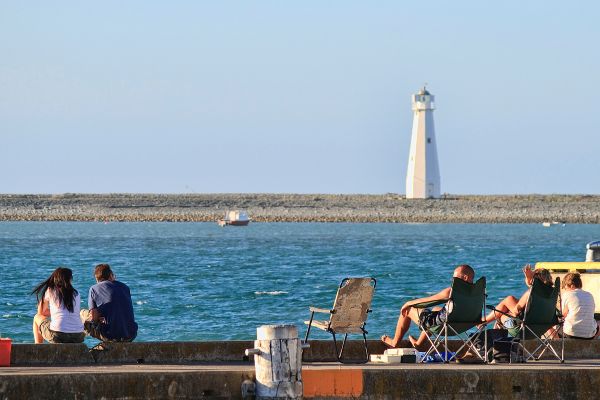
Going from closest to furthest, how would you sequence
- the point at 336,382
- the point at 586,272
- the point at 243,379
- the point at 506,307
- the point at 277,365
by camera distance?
1. the point at 277,365
2. the point at 243,379
3. the point at 336,382
4. the point at 506,307
5. the point at 586,272

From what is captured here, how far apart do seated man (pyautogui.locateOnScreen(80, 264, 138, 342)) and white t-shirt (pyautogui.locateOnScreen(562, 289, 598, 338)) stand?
372 centimetres

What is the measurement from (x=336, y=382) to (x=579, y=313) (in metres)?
3.14

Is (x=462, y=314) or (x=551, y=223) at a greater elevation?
(x=462, y=314)

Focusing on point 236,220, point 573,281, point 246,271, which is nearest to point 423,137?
point 236,220

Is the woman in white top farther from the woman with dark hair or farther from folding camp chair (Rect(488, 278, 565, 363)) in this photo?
the woman with dark hair

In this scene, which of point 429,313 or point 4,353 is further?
point 429,313

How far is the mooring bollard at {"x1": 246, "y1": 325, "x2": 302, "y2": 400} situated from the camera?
9.80 m

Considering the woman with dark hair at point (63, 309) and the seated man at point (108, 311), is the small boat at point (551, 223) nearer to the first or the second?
the seated man at point (108, 311)

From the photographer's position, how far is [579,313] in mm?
12289

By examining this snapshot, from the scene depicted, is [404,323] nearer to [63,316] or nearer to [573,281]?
[573,281]

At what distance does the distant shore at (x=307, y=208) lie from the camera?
112625 mm

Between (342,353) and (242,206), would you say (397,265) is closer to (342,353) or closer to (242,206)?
(342,353)

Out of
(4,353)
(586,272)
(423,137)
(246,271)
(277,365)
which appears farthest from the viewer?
(423,137)

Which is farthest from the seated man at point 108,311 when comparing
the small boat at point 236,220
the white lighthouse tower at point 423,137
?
the small boat at point 236,220
